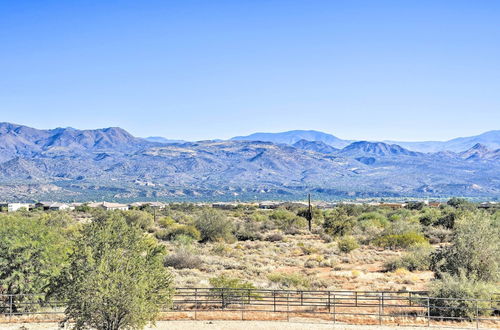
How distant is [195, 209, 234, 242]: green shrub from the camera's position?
5881 cm

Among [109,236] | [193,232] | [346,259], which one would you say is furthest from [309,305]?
[193,232]

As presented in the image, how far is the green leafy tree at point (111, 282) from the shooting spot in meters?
20.5

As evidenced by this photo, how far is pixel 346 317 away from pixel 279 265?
17.7 m

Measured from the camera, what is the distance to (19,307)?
88.8ft

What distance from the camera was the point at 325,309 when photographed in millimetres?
27688

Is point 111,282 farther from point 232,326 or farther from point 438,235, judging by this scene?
point 438,235

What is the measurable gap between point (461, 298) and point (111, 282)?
1512cm

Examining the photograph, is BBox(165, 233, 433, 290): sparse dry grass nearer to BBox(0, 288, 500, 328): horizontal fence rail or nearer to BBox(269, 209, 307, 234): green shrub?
BBox(0, 288, 500, 328): horizontal fence rail

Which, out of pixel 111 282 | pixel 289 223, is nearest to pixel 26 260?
pixel 111 282

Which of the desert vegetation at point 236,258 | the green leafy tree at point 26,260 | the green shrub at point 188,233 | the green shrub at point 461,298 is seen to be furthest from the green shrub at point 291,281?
the green shrub at point 188,233

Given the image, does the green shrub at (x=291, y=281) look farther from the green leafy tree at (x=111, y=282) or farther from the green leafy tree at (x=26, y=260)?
the green leafy tree at (x=111, y=282)

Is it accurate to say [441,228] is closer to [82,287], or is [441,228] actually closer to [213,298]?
[213,298]

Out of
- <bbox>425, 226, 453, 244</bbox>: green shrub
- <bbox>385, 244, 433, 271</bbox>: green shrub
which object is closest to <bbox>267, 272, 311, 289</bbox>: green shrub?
<bbox>385, 244, 433, 271</bbox>: green shrub

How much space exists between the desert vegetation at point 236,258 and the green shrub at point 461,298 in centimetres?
7
